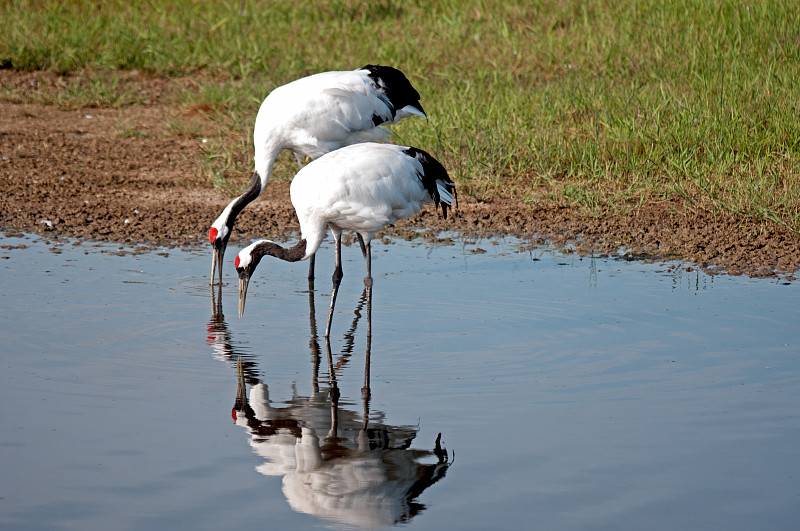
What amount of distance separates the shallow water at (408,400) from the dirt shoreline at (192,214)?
60 centimetres

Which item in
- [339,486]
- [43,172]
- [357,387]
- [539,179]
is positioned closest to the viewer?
[339,486]

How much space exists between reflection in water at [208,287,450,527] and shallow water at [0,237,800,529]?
0.04 ft

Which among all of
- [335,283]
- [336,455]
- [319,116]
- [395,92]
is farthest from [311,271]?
[336,455]

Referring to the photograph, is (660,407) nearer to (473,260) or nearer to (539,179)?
(473,260)

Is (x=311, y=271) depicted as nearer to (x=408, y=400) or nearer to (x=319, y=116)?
(x=319, y=116)

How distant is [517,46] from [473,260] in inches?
201

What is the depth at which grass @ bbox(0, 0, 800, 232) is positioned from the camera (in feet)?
27.3

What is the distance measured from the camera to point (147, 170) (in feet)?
30.8

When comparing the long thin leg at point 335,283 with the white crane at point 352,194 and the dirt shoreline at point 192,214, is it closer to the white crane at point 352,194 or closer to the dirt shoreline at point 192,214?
the white crane at point 352,194

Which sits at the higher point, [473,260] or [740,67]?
[740,67]

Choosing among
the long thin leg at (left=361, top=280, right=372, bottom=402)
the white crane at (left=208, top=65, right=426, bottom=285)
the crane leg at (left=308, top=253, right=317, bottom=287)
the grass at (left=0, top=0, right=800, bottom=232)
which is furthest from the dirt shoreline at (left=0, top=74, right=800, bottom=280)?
the long thin leg at (left=361, top=280, right=372, bottom=402)

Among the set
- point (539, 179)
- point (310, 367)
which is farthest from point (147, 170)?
point (310, 367)

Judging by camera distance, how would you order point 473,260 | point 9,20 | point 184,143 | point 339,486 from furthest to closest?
point 9,20
point 184,143
point 473,260
point 339,486

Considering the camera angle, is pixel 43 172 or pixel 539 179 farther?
pixel 43 172
